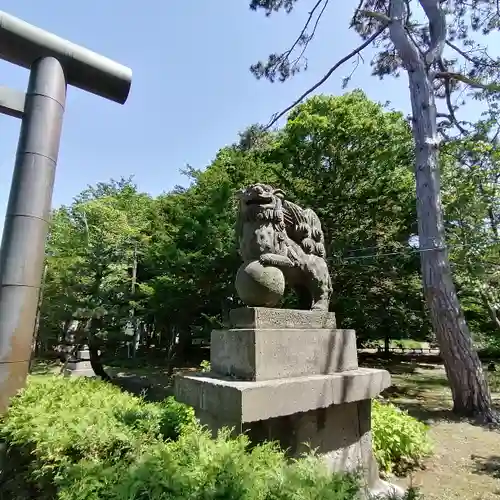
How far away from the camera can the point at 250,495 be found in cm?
162

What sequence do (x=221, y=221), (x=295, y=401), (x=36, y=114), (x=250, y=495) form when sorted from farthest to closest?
(x=221, y=221)
(x=36, y=114)
(x=295, y=401)
(x=250, y=495)

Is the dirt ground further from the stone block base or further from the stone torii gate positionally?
the stone torii gate

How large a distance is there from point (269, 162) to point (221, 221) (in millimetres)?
4702

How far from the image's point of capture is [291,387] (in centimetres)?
302

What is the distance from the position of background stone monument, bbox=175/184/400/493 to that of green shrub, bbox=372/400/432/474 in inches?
27.1

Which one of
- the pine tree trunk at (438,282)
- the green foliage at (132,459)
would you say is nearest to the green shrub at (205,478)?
the green foliage at (132,459)

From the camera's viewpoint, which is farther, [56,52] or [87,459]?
[56,52]

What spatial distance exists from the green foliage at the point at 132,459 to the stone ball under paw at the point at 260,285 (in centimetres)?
124

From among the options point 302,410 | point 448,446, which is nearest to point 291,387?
point 302,410

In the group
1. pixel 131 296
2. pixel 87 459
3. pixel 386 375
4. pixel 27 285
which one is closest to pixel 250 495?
pixel 87 459

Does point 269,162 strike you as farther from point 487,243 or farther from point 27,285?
point 27,285

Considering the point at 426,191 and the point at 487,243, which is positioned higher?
the point at 426,191

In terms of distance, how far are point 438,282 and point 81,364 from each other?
1136cm

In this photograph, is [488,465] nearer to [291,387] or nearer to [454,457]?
[454,457]
